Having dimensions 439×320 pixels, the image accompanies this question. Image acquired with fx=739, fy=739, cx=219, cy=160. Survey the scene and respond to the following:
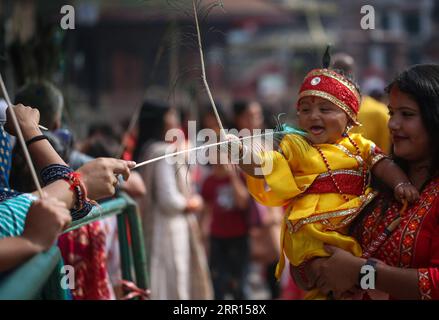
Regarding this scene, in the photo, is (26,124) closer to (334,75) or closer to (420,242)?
(334,75)

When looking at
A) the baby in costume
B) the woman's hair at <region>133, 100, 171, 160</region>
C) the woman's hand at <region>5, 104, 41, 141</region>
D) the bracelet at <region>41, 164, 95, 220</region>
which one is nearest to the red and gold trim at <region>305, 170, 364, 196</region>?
the baby in costume

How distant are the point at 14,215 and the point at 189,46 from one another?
3.22 feet

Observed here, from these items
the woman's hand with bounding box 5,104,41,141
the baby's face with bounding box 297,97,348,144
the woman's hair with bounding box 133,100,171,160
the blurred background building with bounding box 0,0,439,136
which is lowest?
the woman's hand with bounding box 5,104,41,141

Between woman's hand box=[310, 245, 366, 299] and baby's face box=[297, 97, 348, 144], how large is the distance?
413 millimetres

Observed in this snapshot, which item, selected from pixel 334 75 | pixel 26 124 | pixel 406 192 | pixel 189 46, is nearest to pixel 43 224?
pixel 26 124

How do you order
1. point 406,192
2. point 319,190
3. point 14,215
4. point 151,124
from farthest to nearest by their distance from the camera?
point 151,124 → point 319,190 → point 406,192 → point 14,215

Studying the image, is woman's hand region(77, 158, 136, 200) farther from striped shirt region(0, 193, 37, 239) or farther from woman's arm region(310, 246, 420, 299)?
woman's arm region(310, 246, 420, 299)

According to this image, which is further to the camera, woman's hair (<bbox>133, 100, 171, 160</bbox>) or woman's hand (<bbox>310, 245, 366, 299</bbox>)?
woman's hair (<bbox>133, 100, 171, 160</bbox>)

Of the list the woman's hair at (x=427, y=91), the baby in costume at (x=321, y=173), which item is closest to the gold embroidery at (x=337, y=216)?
the baby in costume at (x=321, y=173)

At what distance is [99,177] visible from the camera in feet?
6.98

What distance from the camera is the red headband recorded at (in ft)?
8.97

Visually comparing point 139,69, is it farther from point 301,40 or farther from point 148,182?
point 148,182

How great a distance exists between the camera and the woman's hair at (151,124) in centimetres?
580

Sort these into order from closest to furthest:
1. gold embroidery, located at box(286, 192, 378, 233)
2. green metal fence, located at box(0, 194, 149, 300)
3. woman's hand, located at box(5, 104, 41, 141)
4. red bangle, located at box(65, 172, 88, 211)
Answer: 1. green metal fence, located at box(0, 194, 149, 300)
2. red bangle, located at box(65, 172, 88, 211)
3. woman's hand, located at box(5, 104, 41, 141)
4. gold embroidery, located at box(286, 192, 378, 233)
